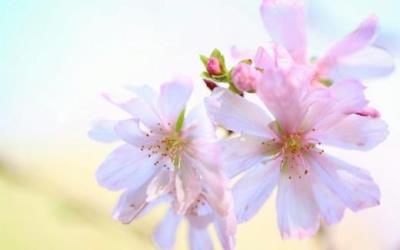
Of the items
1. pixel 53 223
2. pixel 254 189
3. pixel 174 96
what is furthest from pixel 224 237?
pixel 53 223

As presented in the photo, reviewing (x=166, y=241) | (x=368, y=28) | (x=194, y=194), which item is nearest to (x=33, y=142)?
(x=166, y=241)

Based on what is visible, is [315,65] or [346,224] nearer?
[315,65]

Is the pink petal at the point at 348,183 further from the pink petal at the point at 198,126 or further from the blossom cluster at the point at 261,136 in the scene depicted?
the pink petal at the point at 198,126

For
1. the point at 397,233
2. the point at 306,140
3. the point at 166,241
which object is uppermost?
the point at 306,140

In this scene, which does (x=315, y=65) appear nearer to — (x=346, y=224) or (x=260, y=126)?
(x=260, y=126)

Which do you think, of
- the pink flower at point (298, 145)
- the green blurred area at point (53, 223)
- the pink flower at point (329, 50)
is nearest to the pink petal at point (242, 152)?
the pink flower at point (298, 145)

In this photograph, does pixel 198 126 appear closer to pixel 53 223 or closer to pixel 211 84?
pixel 211 84
